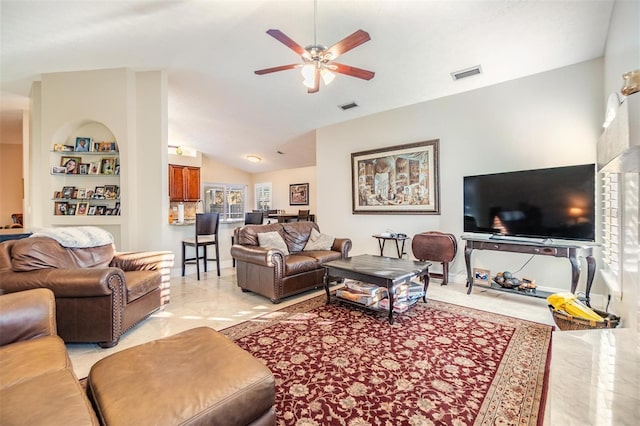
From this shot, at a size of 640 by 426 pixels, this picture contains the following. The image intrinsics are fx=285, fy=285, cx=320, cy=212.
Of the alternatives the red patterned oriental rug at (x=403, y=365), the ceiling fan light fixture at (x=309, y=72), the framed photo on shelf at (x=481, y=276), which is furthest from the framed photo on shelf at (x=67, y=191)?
the framed photo on shelf at (x=481, y=276)

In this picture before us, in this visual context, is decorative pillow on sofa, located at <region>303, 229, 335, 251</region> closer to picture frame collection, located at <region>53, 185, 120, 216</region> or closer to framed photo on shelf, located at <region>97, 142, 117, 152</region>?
picture frame collection, located at <region>53, 185, 120, 216</region>

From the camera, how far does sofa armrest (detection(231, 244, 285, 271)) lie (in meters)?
3.40

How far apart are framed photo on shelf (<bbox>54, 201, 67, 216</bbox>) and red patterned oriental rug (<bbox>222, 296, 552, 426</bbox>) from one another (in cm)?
333

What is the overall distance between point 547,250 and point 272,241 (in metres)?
3.29

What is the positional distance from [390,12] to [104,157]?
426cm

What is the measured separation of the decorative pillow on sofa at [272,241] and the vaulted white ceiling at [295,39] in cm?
235

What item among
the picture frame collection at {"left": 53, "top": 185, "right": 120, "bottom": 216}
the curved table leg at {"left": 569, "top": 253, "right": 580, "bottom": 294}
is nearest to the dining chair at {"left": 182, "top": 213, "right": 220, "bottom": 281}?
the picture frame collection at {"left": 53, "top": 185, "right": 120, "bottom": 216}

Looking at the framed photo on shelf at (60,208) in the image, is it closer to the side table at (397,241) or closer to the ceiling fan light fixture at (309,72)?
the ceiling fan light fixture at (309,72)

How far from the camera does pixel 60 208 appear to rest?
159 inches

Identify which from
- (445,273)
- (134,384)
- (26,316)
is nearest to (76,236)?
(26,316)

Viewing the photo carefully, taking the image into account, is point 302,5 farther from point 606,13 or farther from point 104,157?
point 104,157

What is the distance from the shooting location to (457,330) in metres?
2.63

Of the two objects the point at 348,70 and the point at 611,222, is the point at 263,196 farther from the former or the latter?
the point at 611,222

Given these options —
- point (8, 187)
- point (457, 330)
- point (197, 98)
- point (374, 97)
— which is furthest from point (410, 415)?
point (8, 187)
